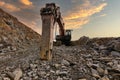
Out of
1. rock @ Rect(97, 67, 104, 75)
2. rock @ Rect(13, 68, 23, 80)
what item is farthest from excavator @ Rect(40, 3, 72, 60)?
rock @ Rect(97, 67, 104, 75)

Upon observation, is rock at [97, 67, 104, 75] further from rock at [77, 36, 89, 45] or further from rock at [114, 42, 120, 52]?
rock at [77, 36, 89, 45]

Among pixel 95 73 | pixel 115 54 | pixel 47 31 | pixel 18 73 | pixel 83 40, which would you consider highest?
pixel 47 31

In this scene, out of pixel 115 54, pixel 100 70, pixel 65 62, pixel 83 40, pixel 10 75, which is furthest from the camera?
pixel 83 40

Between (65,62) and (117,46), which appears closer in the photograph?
(65,62)

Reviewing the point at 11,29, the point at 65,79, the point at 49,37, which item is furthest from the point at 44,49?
the point at 11,29

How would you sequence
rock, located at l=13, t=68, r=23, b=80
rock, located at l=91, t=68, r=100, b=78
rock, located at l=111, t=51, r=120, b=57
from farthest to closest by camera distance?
rock, located at l=111, t=51, r=120, b=57
rock, located at l=91, t=68, r=100, b=78
rock, located at l=13, t=68, r=23, b=80

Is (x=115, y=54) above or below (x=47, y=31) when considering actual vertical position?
below

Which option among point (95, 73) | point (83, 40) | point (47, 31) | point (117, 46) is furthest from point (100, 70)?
point (83, 40)

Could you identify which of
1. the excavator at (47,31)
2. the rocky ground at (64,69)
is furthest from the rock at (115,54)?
the excavator at (47,31)

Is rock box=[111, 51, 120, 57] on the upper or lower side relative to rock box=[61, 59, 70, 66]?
upper

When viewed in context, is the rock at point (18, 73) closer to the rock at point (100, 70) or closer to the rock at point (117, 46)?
the rock at point (100, 70)

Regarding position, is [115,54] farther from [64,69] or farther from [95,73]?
[64,69]

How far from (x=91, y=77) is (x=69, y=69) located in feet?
3.56

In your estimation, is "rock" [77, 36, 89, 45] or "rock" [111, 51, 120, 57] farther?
"rock" [77, 36, 89, 45]
